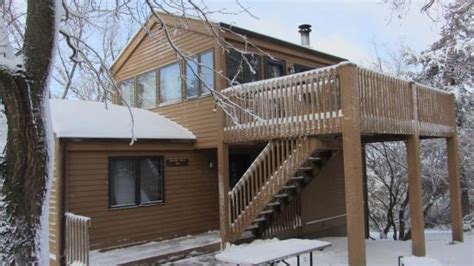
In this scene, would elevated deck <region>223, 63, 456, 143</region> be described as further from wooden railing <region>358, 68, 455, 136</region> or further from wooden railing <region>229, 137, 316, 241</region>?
wooden railing <region>229, 137, 316, 241</region>

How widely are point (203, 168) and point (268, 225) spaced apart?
2199 millimetres

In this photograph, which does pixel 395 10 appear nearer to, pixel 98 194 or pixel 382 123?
pixel 382 123

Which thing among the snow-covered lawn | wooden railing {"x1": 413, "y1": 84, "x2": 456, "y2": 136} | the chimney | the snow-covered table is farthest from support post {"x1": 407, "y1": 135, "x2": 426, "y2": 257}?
the chimney

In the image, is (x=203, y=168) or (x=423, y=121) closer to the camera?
(x=423, y=121)

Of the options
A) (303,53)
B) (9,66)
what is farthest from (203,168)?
(9,66)

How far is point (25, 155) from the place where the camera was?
3844 millimetres

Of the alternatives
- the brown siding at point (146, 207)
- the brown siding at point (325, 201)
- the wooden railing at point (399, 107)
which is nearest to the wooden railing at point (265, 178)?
the wooden railing at point (399, 107)

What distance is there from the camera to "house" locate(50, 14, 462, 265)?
7.52 meters

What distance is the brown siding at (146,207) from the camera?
8953mm

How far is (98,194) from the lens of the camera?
361 inches

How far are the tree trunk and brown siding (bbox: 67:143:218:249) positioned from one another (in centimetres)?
509

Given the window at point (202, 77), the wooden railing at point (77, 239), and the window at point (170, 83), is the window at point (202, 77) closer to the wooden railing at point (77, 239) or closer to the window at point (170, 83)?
the window at point (170, 83)

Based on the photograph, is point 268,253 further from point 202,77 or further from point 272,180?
point 202,77

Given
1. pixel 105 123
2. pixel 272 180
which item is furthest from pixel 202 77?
pixel 272 180
